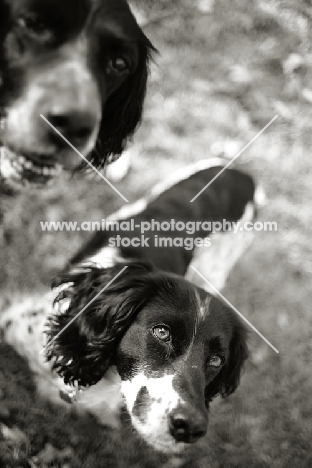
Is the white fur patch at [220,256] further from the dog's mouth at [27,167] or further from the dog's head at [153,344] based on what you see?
the dog's mouth at [27,167]

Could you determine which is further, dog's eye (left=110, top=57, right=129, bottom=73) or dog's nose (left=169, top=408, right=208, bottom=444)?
dog's eye (left=110, top=57, right=129, bottom=73)

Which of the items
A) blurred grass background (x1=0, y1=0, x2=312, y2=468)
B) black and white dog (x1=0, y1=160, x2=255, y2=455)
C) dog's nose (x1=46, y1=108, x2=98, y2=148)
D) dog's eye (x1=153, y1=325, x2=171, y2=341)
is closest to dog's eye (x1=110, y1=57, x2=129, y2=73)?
dog's nose (x1=46, y1=108, x2=98, y2=148)

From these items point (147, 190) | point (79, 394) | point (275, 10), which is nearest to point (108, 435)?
point (79, 394)

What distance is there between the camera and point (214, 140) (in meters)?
3.81

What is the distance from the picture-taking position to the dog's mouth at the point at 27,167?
2.18m

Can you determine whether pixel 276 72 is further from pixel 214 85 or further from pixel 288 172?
pixel 288 172

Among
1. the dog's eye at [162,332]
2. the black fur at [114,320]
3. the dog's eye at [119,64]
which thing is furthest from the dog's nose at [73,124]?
the dog's eye at [162,332]

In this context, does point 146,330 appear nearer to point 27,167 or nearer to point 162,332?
point 162,332

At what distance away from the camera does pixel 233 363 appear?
8.31 feet

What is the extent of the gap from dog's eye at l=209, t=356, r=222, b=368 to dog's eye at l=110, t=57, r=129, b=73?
1.52m

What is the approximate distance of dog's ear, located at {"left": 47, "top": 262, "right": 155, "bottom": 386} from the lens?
2262 mm

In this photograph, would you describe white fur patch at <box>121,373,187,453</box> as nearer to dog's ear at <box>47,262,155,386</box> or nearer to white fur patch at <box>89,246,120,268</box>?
dog's ear at <box>47,262,155,386</box>

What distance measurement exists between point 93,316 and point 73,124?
1.01 metres

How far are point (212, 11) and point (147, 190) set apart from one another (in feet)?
5.31
